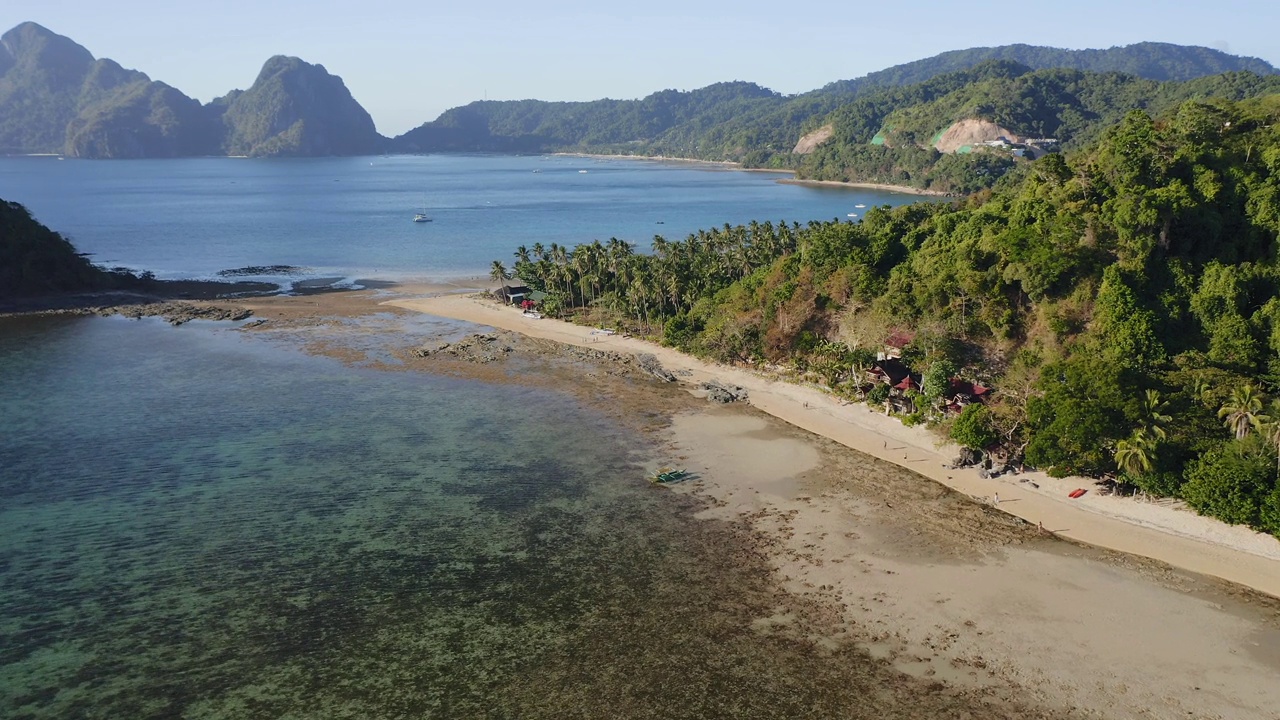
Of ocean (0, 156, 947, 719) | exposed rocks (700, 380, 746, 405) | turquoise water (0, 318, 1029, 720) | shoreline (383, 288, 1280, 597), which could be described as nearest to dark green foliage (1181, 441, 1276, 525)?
shoreline (383, 288, 1280, 597)

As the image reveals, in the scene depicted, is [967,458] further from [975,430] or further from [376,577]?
[376,577]

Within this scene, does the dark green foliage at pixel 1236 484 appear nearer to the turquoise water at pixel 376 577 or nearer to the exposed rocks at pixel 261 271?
the turquoise water at pixel 376 577

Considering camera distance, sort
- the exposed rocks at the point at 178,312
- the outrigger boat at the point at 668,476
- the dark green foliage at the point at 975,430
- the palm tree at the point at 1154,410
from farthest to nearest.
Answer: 1. the exposed rocks at the point at 178,312
2. the dark green foliage at the point at 975,430
3. the outrigger boat at the point at 668,476
4. the palm tree at the point at 1154,410

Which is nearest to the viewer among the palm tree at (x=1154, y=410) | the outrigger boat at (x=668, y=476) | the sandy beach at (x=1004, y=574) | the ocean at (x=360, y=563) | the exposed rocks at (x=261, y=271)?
the ocean at (x=360, y=563)

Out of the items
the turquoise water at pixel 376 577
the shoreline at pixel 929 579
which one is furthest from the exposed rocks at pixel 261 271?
the shoreline at pixel 929 579

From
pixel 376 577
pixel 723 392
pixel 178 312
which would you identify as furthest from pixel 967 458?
pixel 178 312

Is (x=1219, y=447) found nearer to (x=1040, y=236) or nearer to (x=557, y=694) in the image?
(x=1040, y=236)

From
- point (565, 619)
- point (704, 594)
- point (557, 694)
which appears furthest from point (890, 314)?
point (557, 694)
